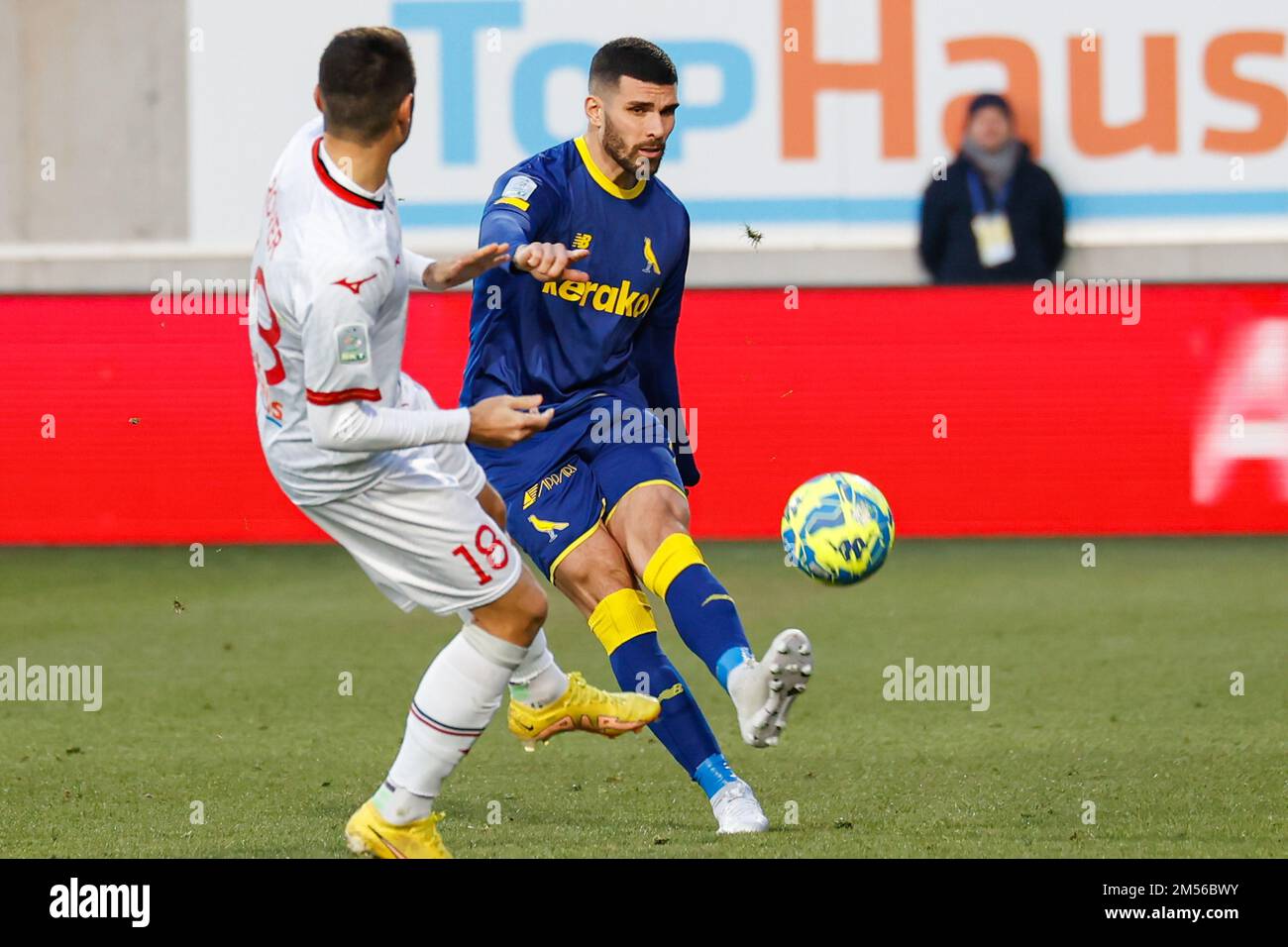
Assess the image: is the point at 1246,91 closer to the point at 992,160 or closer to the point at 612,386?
the point at 992,160

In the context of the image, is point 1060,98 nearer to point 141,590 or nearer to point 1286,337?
point 1286,337

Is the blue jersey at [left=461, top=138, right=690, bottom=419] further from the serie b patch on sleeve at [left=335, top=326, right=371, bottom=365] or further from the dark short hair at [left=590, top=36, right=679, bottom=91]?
the serie b patch on sleeve at [left=335, top=326, right=371, bottom=365]

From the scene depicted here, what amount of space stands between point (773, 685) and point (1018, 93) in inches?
378

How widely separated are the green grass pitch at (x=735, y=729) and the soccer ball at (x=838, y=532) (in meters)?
0.66

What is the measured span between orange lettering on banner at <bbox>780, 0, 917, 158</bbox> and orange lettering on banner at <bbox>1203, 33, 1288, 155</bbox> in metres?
2.03

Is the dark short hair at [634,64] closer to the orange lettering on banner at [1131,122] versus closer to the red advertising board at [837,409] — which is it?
the red advertising board at [837,409]

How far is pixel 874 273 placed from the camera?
13227 millimetres

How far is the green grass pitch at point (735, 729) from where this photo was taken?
5.15m

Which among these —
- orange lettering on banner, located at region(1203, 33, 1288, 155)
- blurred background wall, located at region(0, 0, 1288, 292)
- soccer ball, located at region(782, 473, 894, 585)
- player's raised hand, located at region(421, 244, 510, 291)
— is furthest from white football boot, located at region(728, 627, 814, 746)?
orange lettering on banner, located at region(1203, 33, 1288, 155)

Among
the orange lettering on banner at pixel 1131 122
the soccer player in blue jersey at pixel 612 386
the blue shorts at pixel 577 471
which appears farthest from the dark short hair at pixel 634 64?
the orange lettering on banner at pixel 1131 122

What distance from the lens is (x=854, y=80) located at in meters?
13.6
